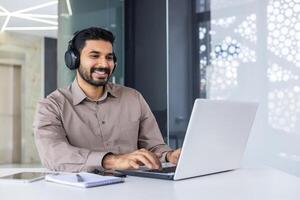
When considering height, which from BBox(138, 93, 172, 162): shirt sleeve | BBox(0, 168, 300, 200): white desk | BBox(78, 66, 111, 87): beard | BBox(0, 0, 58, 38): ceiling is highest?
BBox(0, 0, 58, 38): ceiling

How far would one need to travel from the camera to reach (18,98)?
6.11 metres

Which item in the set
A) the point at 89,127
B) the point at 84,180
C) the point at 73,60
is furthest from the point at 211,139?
the point at 73,60

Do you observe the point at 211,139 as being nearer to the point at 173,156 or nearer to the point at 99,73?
the point at 173,156

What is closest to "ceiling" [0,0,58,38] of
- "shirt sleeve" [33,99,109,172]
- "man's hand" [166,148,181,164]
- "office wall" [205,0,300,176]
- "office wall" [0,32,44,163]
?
"office wall" [0,32,44,163]

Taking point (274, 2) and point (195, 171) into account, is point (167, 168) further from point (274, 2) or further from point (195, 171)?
point (274, 2)

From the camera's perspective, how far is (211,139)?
132 centimetres

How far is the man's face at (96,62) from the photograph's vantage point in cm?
194

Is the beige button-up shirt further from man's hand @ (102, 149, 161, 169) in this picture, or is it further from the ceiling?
the ceiling

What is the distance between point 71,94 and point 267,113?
204 centimetres

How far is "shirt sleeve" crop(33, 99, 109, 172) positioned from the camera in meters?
1.52

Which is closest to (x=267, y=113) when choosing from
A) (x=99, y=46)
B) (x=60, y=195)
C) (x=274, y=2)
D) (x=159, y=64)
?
(x=274, y=2)

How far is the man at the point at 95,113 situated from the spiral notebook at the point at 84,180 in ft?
1.10

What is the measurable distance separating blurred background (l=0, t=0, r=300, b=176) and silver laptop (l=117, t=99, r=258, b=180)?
1.97 m

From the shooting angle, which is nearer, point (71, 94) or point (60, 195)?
point (60, 195)
